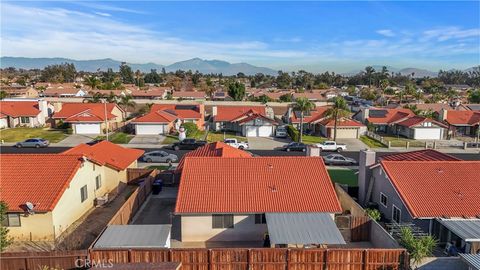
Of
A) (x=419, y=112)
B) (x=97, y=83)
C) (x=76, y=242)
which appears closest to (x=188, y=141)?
(x=76, y=242)

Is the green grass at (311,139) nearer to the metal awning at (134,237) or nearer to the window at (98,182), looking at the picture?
the window at (98,182)

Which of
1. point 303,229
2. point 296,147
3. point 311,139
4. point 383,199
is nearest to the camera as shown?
point 303,229

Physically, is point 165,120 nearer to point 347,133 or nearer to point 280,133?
point 280,133

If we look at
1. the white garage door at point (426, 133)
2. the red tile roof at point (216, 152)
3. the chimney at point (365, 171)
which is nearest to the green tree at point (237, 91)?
the white garage door at point (426, 133)

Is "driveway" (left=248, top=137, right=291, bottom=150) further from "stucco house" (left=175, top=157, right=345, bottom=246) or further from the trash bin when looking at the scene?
"stucco house" (left=175, top=157, right=345, bottom=246)

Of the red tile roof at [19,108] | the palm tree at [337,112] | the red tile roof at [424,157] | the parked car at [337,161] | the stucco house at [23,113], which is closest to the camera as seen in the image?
the red tile roof at [424,157]

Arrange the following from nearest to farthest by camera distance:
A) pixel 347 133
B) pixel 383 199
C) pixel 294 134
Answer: pixel 383 199, pixel 294 134, pixel 347 133

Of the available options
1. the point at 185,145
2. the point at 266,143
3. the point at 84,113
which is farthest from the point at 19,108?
the point at 266,143

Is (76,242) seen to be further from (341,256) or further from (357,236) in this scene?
(357,236)
